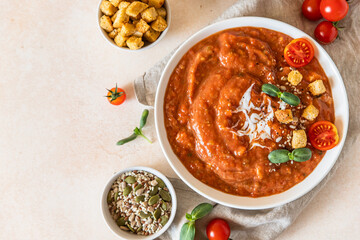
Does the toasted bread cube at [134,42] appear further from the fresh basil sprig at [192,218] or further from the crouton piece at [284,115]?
the fresh basil sprig at [192,218]

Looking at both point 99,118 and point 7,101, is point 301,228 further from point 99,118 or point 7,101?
point 7,101

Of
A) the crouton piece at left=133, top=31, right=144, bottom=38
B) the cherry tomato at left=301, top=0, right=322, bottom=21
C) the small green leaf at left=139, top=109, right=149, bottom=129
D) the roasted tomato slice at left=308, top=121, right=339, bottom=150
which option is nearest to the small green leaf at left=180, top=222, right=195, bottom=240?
the small green leaf at left=139, top=109, right=149, bottom=129

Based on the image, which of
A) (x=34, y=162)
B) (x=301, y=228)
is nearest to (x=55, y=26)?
(x=34, y=162)

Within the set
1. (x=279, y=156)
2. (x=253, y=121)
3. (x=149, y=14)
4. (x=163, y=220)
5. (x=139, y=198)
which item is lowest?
(x=163, y=220)

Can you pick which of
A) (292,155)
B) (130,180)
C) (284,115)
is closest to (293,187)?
(292,155)

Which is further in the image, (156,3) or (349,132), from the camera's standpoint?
(349,132)

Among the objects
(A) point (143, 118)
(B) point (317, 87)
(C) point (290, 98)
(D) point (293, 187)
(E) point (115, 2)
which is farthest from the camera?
(A) point (143, 118)

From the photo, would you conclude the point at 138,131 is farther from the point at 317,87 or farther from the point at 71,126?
the point at 317,87
